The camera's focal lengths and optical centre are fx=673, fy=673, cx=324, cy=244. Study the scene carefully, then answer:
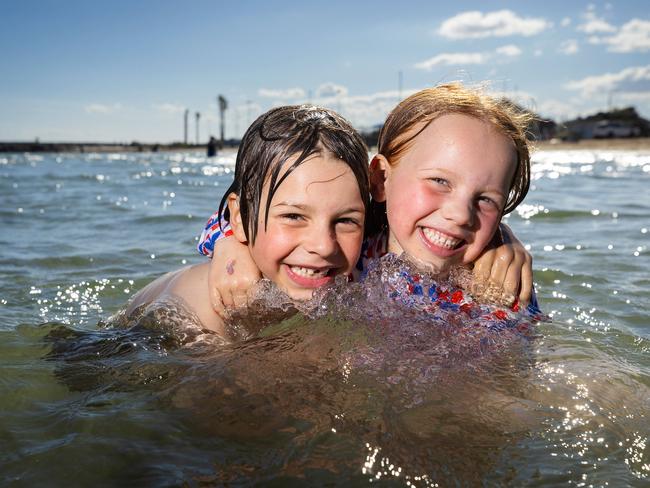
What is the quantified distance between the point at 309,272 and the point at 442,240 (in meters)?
0.66

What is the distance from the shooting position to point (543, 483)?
77.9 inches

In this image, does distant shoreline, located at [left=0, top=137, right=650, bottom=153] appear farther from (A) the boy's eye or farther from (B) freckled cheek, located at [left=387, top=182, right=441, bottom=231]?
(A) the boy's eye

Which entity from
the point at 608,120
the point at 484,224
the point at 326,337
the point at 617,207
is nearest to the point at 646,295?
the point at 484,224

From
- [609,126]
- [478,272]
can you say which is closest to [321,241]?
[478,272]

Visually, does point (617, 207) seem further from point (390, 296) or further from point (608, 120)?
point (608, 120)

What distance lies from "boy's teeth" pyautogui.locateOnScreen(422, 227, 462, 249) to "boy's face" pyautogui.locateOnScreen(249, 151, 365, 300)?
0.38 metres

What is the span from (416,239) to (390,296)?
31cm

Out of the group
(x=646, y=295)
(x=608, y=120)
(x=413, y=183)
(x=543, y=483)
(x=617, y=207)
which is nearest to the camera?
(x=543, y=483)

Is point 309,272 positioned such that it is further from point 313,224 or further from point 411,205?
point 411,205

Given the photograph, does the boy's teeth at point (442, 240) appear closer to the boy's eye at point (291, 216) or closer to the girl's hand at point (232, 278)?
the boy's eye at point (291, 216)

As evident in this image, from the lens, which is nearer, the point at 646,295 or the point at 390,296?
the point at 390,296

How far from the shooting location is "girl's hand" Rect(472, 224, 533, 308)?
3273 mm

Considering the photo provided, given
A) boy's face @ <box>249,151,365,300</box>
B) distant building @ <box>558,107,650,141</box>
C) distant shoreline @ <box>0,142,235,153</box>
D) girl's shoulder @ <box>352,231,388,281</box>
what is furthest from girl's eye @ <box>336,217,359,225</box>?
distant shoreline @ <box>0,142,235,153</box>

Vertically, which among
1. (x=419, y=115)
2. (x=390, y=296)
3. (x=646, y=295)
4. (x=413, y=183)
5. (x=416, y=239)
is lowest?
(x=646, y=295)
